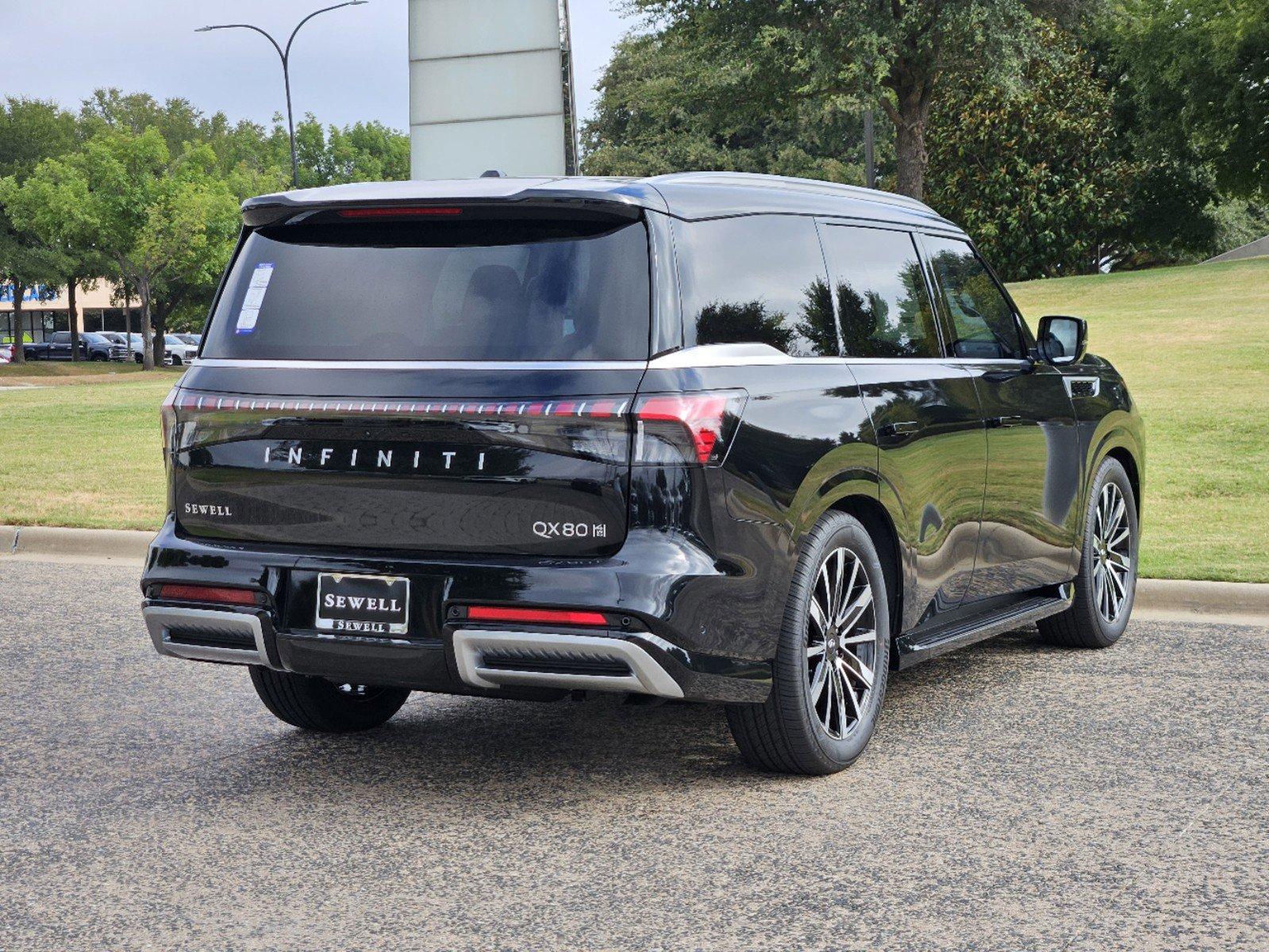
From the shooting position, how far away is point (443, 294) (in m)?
4.71

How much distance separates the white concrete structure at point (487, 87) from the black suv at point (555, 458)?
9.80 meters


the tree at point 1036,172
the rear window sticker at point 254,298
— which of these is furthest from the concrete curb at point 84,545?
the tree at point 1036,172

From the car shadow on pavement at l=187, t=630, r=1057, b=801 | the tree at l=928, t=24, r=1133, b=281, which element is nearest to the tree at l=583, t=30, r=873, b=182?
the tree at l=928, t=24, r=1133, b=281

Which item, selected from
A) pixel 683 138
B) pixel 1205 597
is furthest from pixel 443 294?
pixel 683 138

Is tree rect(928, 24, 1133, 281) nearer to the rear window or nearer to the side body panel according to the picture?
the side body panel

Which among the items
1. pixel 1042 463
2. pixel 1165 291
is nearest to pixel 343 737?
pixel 1042 463

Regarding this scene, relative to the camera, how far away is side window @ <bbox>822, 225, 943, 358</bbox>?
5.45 metres

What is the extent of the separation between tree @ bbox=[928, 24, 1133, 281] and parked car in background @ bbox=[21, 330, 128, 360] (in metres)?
39.4

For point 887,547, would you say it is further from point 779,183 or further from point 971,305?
point 971,305

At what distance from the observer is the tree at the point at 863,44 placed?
28.3m

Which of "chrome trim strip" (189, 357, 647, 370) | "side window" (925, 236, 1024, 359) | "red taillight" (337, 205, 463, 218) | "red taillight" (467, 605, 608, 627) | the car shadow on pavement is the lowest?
the car shadow on pavement

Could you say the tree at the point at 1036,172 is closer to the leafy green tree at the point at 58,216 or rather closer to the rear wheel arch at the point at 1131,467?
the leafy green tree at the point at 58,216

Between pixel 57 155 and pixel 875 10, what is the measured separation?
47596mm

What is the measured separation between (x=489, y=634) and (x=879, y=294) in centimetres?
212
